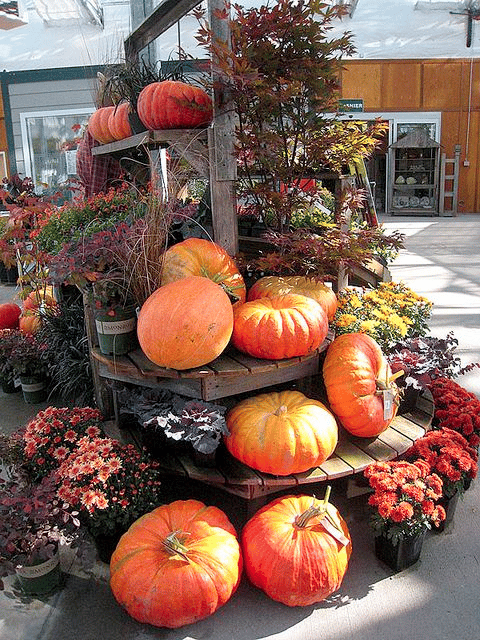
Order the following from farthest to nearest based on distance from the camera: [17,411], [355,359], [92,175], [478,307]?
[478,307]
[92,175]
[17,411]
[355,359]

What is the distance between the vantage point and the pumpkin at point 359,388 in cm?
263

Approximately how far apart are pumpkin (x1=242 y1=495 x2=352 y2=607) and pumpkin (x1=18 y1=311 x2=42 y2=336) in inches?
118

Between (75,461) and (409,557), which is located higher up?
(75,461)

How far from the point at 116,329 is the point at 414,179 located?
550 inches

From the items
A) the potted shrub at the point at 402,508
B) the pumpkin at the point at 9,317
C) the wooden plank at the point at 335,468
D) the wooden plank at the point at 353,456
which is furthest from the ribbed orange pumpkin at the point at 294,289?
the pumpkin at the point at 9,317

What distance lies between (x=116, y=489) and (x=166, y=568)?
45 cm

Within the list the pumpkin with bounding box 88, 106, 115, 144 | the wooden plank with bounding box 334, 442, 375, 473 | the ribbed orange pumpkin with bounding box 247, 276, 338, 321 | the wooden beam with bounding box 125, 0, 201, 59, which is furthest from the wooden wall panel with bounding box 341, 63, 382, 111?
the wooden plank with bounding box 334, 442, 375, 473

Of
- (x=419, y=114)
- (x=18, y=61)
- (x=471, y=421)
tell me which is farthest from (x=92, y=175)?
(x=419, y=114)

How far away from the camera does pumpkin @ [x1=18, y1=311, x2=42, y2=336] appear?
184 inches

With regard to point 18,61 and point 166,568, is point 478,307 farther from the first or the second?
point 18,61

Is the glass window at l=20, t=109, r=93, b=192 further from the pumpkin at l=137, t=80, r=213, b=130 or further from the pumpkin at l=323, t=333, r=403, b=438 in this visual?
the pumpkin at l=323, t=333, r=403, b=438

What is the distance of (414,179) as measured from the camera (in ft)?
49.7

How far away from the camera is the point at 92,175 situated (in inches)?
181

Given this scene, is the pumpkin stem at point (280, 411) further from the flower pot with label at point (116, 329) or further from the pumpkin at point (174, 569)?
the flower pot with label at point (116, 329)
